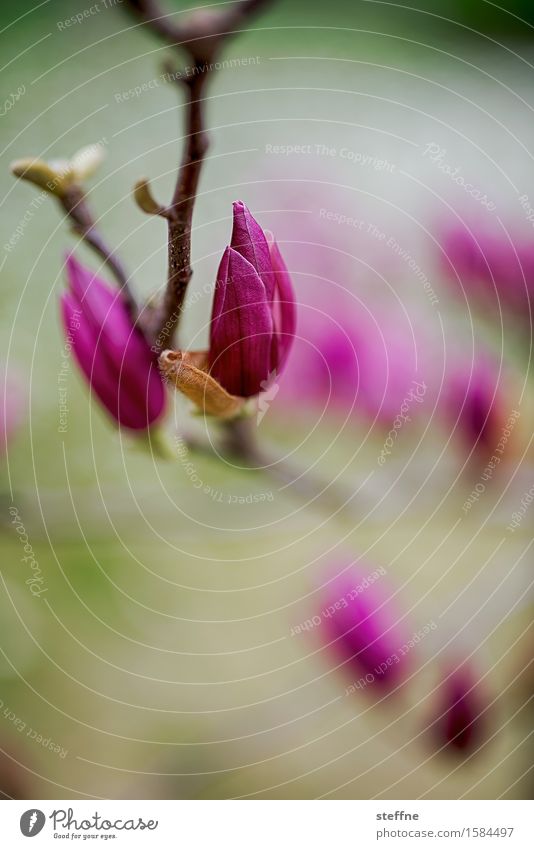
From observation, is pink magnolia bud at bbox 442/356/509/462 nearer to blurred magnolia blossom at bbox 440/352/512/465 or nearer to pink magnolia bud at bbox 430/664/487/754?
blurred magnolia blossom at bbox 440/352/512/465

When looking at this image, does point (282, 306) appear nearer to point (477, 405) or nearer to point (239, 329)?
point (239, 329)

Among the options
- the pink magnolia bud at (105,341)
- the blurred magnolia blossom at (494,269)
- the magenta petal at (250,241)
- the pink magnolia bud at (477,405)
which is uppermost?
the blurred magnolia blossom at (494,269)

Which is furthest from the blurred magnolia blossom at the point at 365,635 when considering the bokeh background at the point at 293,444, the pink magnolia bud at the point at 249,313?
the pink magnolia bud at the point at 249,313

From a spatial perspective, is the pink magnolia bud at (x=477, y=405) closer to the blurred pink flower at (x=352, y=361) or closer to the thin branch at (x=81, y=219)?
the blurred pink flower at (x=352, y=361)

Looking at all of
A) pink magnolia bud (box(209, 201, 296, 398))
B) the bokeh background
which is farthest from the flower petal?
the bokeh background

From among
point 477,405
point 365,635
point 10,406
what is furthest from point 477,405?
point 10,406
